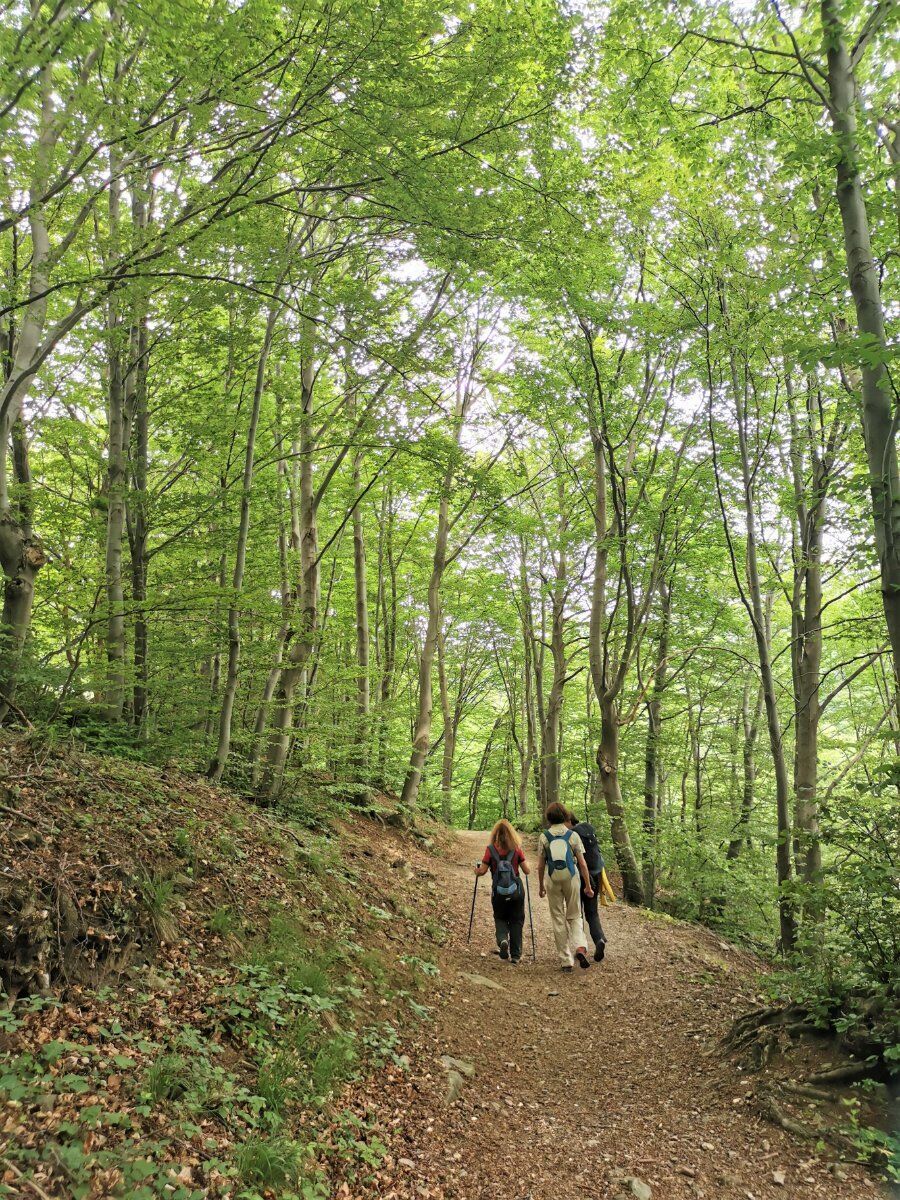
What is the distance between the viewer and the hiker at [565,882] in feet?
25.9

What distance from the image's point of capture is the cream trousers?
789 cm

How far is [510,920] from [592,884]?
1123 millimetres

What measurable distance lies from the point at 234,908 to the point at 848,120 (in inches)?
299

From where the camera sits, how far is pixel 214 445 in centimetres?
947

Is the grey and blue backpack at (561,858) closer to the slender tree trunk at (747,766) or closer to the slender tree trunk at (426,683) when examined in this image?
the slender tree trunk at (747,766)

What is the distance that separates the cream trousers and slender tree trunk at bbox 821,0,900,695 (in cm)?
445

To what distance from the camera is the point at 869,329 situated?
4.79 meters

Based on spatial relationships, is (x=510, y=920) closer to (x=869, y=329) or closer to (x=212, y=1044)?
(x=212, y=1044)

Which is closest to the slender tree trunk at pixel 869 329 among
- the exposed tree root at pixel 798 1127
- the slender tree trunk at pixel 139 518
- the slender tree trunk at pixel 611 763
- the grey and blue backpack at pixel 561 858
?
the exposed tree root at pixel 798 1127

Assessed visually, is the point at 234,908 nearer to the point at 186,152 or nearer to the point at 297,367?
the point at 186,152

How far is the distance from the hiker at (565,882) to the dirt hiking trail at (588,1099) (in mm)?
283

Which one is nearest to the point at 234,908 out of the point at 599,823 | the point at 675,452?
the point at 599,823

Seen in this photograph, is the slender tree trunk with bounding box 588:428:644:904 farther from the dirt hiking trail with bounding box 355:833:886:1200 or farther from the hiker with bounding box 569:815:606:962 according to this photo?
the dirt hiking trail with bounding box 355:833:886:1200

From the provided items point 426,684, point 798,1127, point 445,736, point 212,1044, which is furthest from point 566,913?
point 445,736
